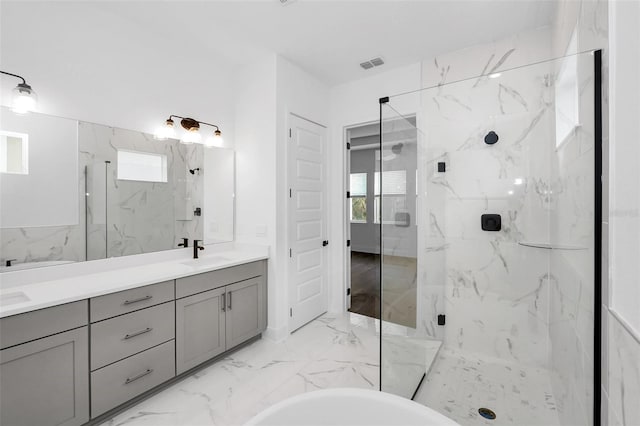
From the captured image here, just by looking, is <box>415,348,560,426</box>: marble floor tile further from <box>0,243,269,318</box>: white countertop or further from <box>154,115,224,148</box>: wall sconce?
<box>154,115,224,148</box>: wall sconce

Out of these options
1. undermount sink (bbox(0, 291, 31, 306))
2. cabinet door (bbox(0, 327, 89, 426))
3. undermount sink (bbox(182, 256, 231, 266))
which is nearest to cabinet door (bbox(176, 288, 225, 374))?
undermount sink (bbox(182, 256, 231, 266))

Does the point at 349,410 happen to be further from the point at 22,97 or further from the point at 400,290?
the point at 22,97

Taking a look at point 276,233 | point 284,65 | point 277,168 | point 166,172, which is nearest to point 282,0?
point 284,65

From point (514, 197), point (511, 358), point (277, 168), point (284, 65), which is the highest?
point (284, 65)

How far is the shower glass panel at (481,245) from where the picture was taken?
178 centimetres

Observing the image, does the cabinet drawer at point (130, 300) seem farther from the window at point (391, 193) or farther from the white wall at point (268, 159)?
the window at point (391, 193)

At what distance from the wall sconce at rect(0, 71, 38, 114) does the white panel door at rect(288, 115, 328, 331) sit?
1871 millimetres

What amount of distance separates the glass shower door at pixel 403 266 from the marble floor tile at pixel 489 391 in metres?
0.13

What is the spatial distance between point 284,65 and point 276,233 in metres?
1.67

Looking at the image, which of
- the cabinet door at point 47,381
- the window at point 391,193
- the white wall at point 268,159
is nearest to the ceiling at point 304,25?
the white wall at point 268,159

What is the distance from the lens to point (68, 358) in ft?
4.93

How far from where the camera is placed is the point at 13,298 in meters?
1.58

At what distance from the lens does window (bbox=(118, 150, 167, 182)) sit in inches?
87.8

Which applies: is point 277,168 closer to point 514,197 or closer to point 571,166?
point 514,197
